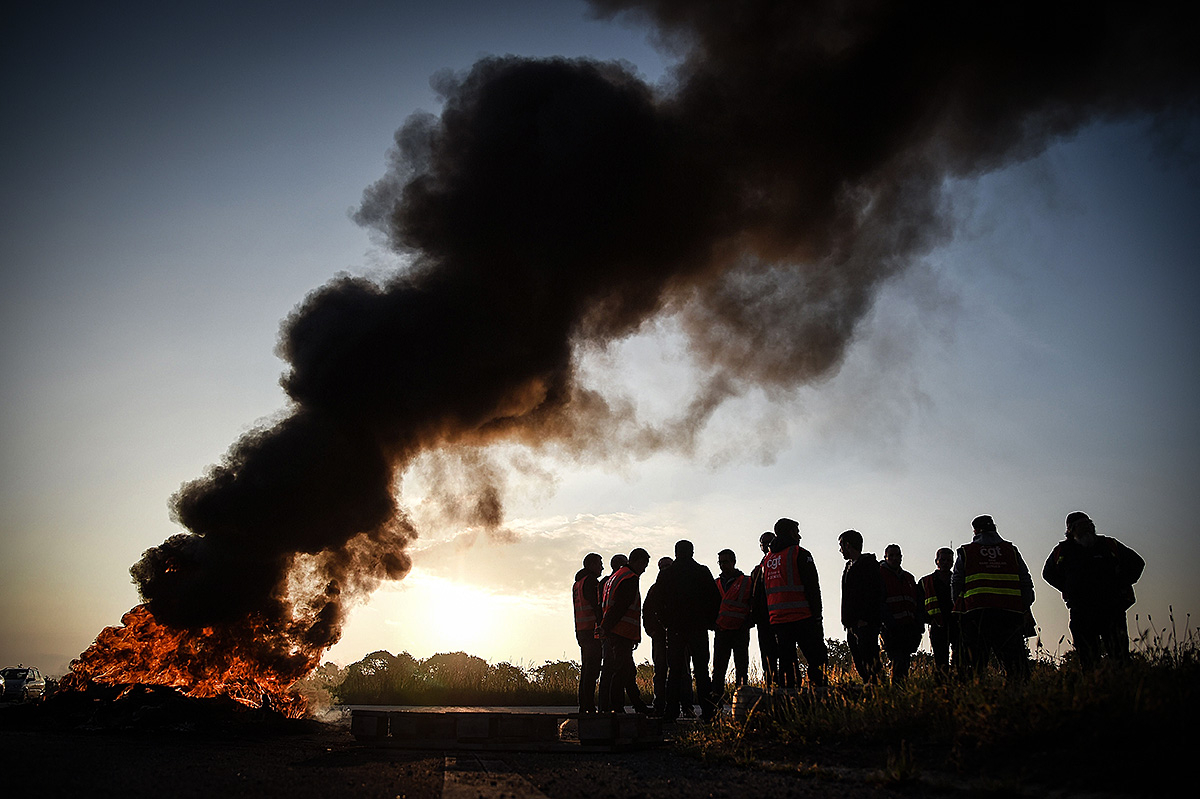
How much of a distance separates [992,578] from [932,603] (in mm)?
2541

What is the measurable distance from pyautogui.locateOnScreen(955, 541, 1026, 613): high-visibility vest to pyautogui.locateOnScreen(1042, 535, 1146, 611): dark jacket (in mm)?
478

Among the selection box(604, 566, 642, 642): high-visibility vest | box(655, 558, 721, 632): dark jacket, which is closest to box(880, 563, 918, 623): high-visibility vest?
box(655, 558, 721, 632): dark jacket

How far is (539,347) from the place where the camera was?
13070 mm

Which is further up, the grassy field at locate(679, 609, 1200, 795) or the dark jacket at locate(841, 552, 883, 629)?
the dark jacket at locate(841, 552, 883, 629)

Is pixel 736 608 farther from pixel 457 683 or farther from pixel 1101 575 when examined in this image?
pixel 457 683

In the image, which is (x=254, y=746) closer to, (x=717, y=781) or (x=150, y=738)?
(x=150, y=738)

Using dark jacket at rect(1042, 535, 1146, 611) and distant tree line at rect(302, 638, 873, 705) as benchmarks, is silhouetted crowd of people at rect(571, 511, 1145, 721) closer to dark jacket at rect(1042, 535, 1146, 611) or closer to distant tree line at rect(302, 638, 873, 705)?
dark jacket at rect(1042, 535, 1146, 611)

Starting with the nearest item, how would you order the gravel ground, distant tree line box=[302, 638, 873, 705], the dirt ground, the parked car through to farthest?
the dirt ground < the gravel ground < distant tree line box=[302, 638, 873, 705] < the parked car

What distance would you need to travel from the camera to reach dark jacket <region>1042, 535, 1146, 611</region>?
6.73 meters

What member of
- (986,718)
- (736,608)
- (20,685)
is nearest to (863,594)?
(736,608)

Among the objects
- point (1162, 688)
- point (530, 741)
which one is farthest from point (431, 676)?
point (1162, 688)

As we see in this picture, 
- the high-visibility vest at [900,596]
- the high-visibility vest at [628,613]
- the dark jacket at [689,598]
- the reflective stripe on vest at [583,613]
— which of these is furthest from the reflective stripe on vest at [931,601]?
the reflective stripe on vest at [583,613]

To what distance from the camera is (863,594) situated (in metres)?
7.51

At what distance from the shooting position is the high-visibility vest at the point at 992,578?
684 cm
